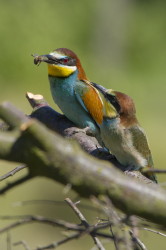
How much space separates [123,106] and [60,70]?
49 cm

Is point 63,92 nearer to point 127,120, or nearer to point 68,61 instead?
point 68,61

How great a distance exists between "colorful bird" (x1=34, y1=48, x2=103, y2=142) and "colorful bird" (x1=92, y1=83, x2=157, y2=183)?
34 centimetres

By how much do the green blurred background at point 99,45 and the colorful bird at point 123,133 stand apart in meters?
2.41

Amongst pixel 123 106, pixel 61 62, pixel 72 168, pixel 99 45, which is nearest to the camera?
pixel 72 168

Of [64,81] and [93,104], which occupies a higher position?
[64,81]

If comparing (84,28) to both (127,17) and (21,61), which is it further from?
(21,61)

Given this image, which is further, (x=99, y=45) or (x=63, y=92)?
(x=99, y=45)

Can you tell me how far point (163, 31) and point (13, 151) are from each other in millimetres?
6458

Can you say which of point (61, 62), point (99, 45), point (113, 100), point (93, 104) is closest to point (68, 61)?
point (61, 62)

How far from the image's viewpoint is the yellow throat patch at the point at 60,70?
7.45ft

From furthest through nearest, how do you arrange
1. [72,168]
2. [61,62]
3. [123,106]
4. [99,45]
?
[99,45] < [61,62] < [123,106] < [72,168]

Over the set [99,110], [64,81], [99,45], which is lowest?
[99,45]

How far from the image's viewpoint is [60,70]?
227 cm

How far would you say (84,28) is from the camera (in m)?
7.24
